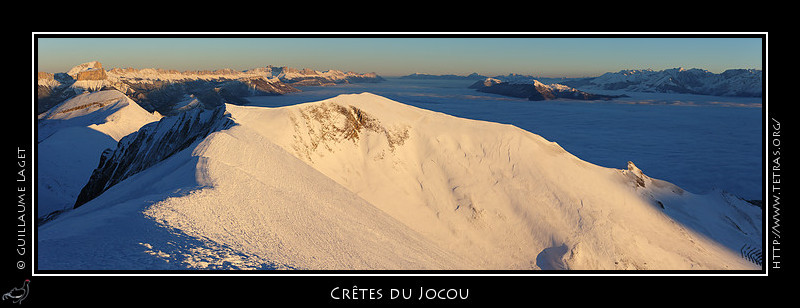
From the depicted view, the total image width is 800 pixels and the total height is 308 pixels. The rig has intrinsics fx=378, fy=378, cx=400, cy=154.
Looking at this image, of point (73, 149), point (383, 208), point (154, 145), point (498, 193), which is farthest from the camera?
point (73, 149)

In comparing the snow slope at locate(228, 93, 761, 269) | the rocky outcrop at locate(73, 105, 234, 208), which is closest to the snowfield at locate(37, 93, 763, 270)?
the snow slope at locate(228, 93, 761, 269)

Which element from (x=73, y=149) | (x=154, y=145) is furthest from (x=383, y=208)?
(x=73, y=149)

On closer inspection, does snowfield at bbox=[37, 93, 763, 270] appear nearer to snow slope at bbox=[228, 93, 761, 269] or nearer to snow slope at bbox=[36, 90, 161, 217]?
snow slope at bbox=[228, 93, 761, 269]

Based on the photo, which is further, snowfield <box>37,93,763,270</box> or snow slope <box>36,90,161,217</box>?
snow slope <box>36,90,161,217</box>

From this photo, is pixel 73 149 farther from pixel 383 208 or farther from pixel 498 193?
pixel 498 193

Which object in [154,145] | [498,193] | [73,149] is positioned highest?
[154,145]
